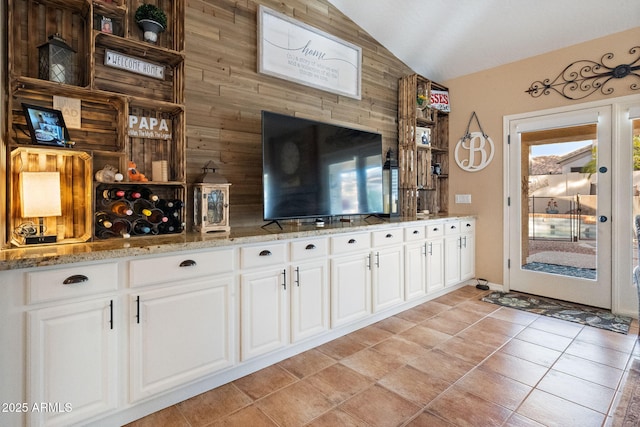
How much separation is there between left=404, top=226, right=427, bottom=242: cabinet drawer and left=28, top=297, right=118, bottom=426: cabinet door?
2506 millimetres

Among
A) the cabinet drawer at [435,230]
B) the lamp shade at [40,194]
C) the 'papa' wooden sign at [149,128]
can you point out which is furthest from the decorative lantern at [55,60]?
the cabinet drawer at [435,230]

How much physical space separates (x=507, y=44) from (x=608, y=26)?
85 cm

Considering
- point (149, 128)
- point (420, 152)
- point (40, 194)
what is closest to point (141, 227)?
point (40, 194)

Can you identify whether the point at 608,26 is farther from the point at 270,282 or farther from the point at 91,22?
the point at 91,22

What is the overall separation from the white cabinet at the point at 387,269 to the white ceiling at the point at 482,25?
223 centimetres

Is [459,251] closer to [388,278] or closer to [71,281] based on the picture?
[388,278]

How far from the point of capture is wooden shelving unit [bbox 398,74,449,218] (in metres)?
4.10

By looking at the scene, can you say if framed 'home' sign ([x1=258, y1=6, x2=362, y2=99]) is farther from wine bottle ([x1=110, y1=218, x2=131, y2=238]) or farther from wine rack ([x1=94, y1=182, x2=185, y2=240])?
wine bottle ([x1=110, y1=218, x2=131, y2=238])

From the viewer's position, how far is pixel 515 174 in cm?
401

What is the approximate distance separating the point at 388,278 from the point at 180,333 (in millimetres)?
1889

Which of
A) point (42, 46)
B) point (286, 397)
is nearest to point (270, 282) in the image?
point (286, 397)

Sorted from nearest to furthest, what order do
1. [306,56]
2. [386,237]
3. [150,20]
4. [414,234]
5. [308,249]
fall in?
1. [150,20]
2. [308,249]
3. [386,237]
4. [306,56]
5. [414,234]

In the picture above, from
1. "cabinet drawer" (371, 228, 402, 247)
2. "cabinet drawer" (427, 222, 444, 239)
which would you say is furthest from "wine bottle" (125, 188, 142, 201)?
"cabinet drawer" (427, 222, 444, 239)

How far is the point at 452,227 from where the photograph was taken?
3961mm
